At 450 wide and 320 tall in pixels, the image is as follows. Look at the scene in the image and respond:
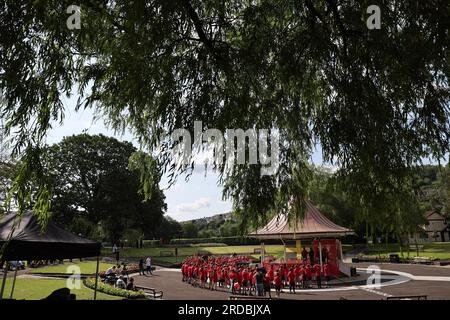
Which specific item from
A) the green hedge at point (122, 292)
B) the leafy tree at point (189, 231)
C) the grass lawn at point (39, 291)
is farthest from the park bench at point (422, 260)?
the leafy tree at point (189, 231)

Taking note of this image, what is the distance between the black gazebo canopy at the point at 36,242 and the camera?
24.4 feet

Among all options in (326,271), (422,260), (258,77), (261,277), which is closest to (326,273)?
(326,271)

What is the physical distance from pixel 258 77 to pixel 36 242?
234 inches

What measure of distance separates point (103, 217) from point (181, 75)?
55.4m

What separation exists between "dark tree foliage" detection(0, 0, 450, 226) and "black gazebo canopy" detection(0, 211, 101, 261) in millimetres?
3656

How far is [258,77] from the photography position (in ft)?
19.1

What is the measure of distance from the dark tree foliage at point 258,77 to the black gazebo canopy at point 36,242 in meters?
3.66

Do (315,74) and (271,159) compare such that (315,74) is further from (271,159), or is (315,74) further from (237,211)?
(237,211)

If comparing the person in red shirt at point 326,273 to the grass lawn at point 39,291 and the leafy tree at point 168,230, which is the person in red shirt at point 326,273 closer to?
the grass lawn at point 39,291

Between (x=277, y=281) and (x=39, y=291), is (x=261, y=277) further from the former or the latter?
(x=39, y=291)

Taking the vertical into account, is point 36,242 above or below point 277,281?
above

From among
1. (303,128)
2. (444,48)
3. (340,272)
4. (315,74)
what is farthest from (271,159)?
(340,272)

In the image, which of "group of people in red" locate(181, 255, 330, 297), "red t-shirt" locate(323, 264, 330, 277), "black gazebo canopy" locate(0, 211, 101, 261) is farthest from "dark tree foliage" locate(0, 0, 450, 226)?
"red t-shirt" locate(323, 264, 330, 277)

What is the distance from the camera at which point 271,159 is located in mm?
5711
